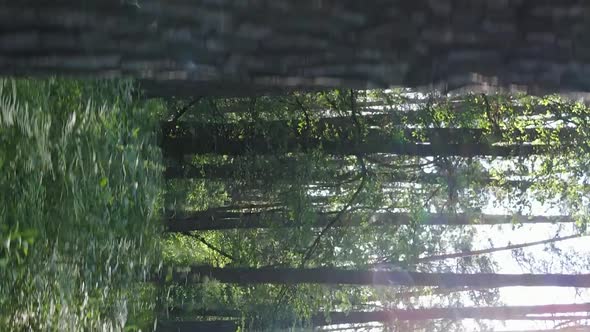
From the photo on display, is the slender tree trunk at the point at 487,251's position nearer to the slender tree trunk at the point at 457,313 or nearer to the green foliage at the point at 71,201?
the slender tree trunk at the point at 457,313

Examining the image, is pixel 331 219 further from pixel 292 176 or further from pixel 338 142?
pixel 338 142

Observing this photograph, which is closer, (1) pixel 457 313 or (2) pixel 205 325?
(2) pixel 205 325

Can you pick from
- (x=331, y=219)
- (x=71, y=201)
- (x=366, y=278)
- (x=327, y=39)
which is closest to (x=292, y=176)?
(x=331, y=219)

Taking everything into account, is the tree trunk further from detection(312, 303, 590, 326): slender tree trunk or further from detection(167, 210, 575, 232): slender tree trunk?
detection(312, 303, 590, 326): slender tree trunk

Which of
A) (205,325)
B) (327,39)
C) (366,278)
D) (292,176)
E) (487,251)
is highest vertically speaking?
(327,39)

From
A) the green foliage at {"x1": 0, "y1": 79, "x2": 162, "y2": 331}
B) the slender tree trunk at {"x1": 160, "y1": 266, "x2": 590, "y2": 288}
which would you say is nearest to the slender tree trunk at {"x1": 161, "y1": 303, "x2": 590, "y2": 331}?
the slender tree trunk at {"x1": 160, "y1": 266, "x2": 590, "y2": 288}

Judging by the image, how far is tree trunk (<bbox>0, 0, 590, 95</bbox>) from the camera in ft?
5.10

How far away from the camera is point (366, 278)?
5.75 meters

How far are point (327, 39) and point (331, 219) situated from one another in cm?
405

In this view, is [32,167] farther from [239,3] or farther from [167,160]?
[167,160]

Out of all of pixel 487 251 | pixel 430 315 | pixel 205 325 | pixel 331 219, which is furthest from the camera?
pixel 430 315

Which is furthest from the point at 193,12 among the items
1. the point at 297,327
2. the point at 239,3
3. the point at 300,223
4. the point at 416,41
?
the point at 297,327

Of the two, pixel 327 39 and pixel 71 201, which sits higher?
pixel 327 39

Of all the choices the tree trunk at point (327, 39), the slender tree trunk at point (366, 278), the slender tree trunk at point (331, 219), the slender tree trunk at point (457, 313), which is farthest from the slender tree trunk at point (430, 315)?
the tree trunk at point (327, 39)
